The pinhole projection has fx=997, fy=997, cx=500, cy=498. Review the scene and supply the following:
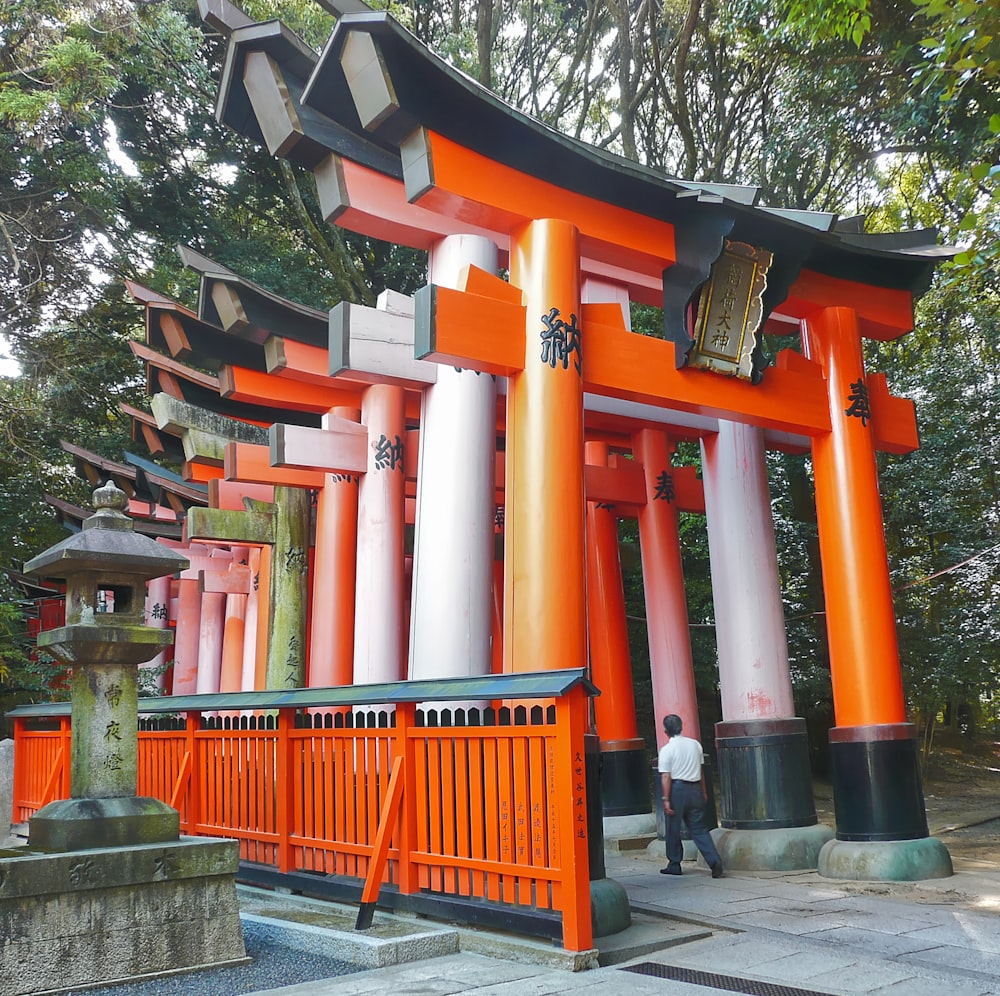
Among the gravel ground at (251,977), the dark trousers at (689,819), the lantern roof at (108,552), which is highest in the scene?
the lantern roof at (108,552)

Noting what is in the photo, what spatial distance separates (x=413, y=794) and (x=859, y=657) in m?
4.30

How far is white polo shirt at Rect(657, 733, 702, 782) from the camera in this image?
870 centimetres

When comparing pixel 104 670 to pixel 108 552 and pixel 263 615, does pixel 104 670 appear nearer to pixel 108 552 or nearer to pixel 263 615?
pixel 108 552

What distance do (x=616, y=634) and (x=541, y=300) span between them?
246 inches

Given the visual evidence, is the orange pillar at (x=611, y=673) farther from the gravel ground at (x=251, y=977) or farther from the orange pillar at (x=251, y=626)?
the gravel ground at (x=251, y=977)

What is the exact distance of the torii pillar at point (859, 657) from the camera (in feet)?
26.7

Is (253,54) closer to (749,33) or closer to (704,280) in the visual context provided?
(704,280)

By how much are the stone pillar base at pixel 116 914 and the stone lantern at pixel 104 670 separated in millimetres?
337

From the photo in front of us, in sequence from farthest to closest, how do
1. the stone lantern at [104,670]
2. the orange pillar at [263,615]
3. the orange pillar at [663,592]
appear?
1. the orange pillar at [263,615]
2. the orange pillar at [663,592]
3. the stone lantern at [104,670]

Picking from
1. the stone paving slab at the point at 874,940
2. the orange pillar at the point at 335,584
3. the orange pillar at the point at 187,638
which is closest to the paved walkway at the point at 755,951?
the stone paving slab at the point at 874,940

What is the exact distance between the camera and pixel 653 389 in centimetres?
753

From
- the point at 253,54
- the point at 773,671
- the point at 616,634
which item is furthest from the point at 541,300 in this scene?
the point at 616,634

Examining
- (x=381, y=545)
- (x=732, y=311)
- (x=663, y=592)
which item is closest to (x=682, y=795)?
(x=663, y=592)

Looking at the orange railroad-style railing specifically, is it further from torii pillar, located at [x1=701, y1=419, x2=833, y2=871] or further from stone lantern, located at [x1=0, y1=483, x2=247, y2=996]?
torii pillar, located at [x1=701, y1=419, x2=833, y2=871]
